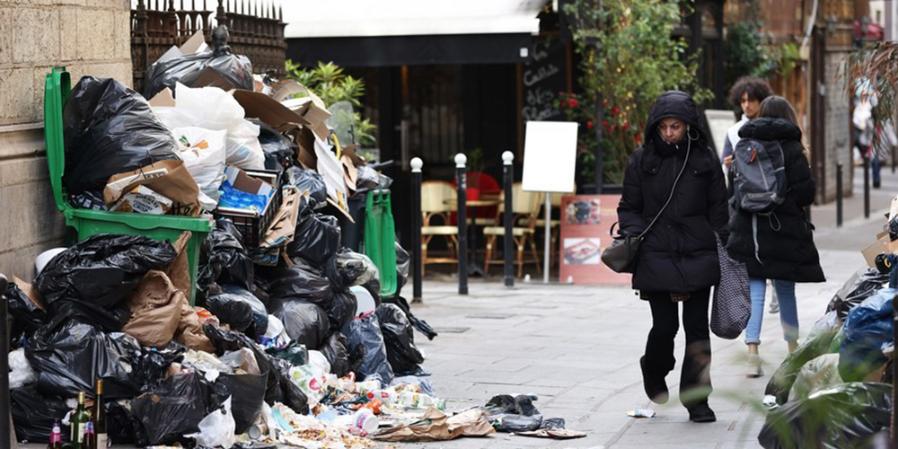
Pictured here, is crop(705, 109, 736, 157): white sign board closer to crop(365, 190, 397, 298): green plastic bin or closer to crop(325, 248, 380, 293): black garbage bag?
crop(365, 190, 397, 298): green plastic bin

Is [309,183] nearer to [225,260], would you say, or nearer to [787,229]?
[225,260]

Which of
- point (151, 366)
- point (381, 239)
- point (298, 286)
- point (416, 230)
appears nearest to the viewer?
point (151, 366)

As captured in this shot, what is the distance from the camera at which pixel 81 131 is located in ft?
24.9

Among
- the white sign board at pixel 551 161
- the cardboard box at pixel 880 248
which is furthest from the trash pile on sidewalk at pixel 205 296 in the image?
the white sign board at pixel 551 161

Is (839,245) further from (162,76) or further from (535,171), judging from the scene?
(162,76)

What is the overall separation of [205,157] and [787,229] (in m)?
3.49

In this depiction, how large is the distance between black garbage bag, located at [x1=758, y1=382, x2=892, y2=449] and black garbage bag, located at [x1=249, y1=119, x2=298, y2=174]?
4.76m

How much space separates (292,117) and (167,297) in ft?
8.17

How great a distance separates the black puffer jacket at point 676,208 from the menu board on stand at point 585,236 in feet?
24.6

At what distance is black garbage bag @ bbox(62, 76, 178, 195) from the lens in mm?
7414

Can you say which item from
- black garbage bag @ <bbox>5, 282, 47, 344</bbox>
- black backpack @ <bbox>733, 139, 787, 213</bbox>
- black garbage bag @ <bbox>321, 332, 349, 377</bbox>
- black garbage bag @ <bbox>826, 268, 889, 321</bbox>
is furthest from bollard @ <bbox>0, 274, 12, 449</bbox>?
black backpack @ <bbox>733, 139, 787, 213</bbox>

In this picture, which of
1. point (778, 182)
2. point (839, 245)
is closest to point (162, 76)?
point (778, 182)

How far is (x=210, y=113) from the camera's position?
326 inches

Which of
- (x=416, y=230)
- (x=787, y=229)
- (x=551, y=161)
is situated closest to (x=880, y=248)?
(x=787, y=229)
